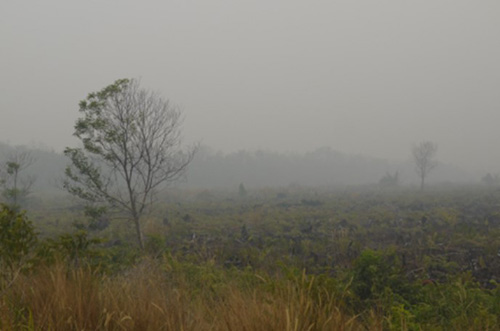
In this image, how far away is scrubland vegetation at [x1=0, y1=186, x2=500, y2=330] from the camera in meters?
2.48

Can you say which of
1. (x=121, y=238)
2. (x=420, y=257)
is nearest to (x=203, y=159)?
(x=121, y=238)

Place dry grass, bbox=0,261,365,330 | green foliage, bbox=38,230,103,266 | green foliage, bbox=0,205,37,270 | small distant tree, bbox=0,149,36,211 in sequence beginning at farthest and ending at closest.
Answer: small distant tree, bbox=0,149,36,211
green foliage, bbox=38,230,103,266
green foliage, bbox=0,205,37,270
dry grass, bbox=0,261,365,330

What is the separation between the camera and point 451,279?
5.73 meters

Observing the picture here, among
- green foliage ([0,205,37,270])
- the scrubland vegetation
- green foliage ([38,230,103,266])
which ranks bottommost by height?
the scrubland vegetation

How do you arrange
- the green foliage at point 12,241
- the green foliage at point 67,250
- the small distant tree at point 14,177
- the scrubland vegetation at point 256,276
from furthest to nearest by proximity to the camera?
the small distant tree at point 14,177, the green foliage at point 67,250, the green foliage at point 12,241, the scrubland vegetation at point 256,276

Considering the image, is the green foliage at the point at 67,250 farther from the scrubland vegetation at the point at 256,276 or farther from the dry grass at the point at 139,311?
the dry grass at the point at 139,311

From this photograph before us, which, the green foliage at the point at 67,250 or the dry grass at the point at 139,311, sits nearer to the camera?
the dry grass at the point at 139,311

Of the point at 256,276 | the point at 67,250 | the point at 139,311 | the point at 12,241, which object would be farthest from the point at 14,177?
the point at 139,311

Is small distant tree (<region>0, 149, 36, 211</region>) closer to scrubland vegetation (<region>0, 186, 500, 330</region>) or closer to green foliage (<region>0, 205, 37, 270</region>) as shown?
scrubland vegetation (<region>0, 186, 500, 330</region>)

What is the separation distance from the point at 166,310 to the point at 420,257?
736cm

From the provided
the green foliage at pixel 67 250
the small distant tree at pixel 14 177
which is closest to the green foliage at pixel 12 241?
the green foliage at pixel 67 250

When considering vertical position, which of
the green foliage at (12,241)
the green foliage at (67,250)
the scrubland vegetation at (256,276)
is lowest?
the scrubland vegetation at (256,276)

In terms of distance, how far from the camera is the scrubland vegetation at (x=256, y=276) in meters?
2.48

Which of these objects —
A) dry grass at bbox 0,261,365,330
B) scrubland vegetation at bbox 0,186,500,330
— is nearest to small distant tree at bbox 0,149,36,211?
scrubland vegetation at bbox 0,186,500,330
